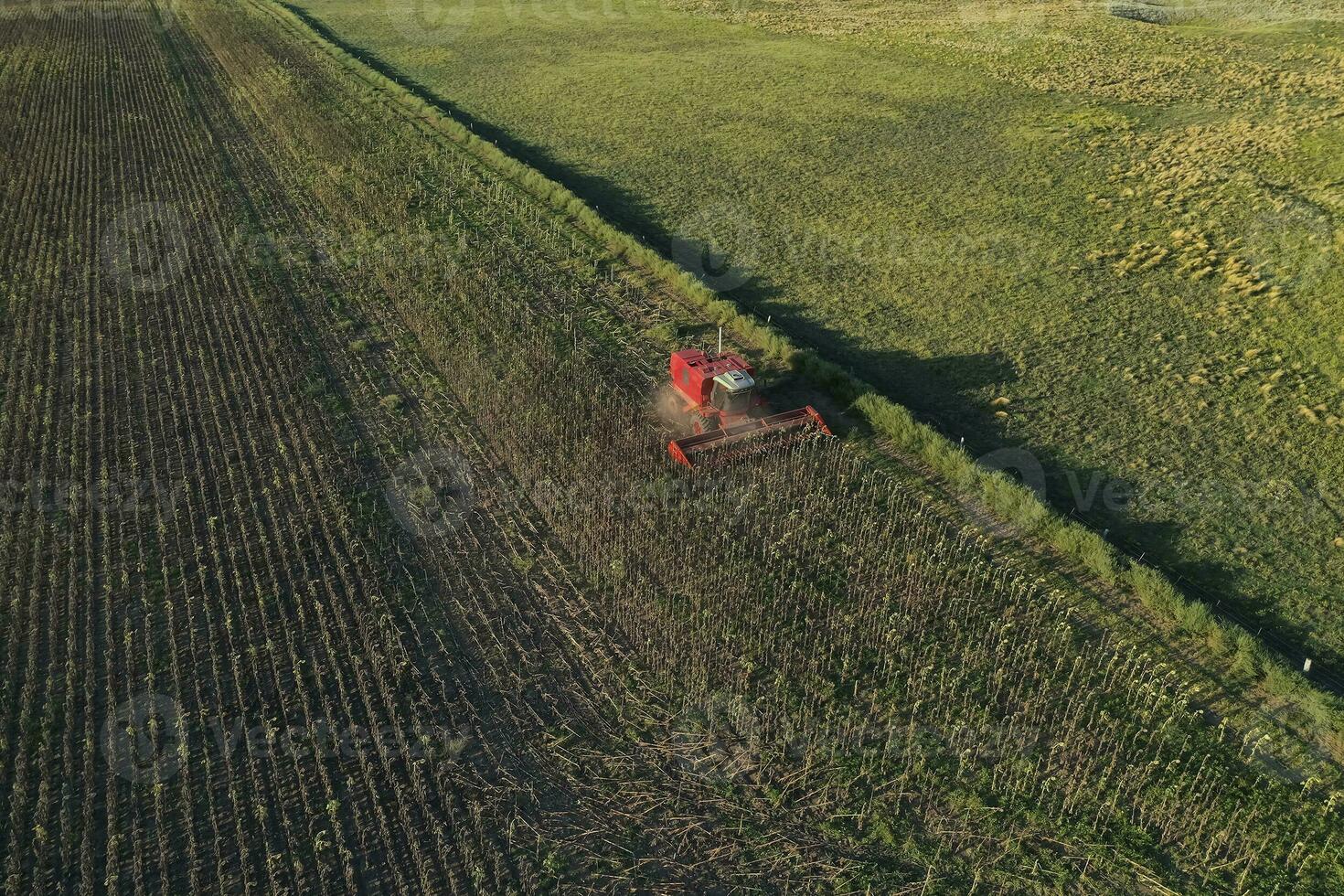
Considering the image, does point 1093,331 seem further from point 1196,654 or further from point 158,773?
point 158,773

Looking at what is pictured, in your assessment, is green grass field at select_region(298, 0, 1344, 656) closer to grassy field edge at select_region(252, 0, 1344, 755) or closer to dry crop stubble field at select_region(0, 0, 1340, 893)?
grassy field edge at select_region(252, 0, 1344, 755)

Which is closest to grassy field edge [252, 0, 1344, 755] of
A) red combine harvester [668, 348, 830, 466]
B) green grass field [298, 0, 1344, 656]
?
green grass field [298, 0, 1344, 656]

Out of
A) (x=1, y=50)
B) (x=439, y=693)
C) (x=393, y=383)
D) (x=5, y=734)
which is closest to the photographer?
(x=5, y=734)

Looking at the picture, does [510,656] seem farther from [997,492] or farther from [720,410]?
[997,492]

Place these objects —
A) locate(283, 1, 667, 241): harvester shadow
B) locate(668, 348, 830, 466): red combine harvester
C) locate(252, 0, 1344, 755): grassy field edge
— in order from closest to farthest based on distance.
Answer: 1. locate(252, 0, 1344, 755): grassy field edge
2. locate(668, 348, 830, 466): red combine harvester
3. locate(283, 1, 667, 241): harvester shadow

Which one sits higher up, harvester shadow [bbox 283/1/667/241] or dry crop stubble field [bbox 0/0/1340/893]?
harvester shadow [bbox 283/1/667/241]

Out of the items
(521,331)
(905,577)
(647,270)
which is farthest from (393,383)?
(905,577)

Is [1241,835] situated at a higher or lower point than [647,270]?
lower
